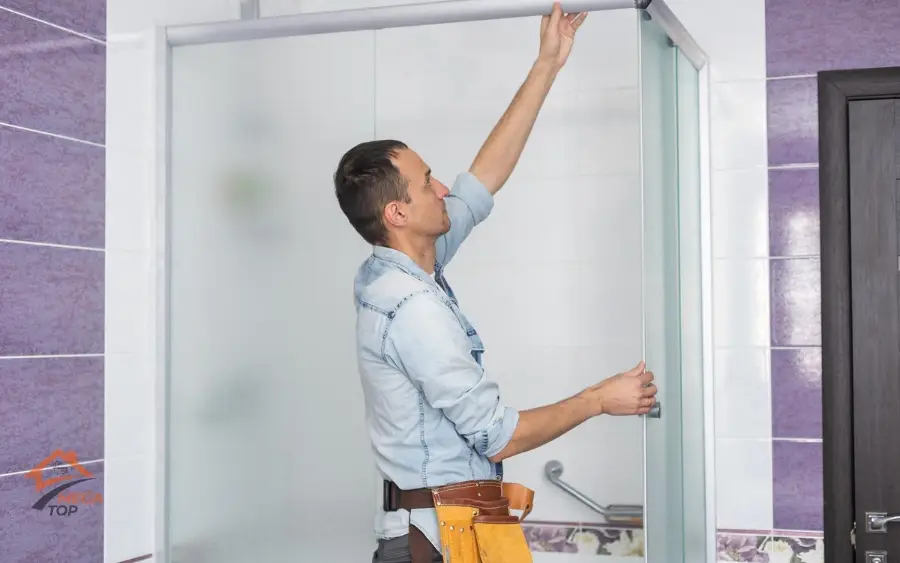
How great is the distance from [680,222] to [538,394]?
0.62m

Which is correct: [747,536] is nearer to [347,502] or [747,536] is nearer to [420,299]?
[347,502]

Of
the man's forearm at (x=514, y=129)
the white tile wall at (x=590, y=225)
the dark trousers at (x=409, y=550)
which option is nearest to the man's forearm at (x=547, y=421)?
the dark trousers at (x=409, y=550)

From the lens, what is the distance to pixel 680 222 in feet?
7.16

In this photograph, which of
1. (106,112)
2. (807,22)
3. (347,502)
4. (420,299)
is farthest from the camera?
(807,22)

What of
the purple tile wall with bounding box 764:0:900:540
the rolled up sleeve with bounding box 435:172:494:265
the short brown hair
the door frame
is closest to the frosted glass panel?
the rolled up sleeve with bounding box 435:172:494:265

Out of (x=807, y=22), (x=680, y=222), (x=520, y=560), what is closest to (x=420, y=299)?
(x=520, y=560)

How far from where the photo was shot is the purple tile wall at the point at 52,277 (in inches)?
73.9

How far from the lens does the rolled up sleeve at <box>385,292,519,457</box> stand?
1.63m

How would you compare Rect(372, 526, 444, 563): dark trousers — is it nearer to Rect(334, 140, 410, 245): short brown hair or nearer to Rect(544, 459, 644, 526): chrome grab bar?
Rect(334, 140, 410, 245): short brown hair

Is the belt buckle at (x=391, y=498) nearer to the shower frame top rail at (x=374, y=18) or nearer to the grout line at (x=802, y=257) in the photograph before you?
the shower frame top rail at (x=374, y=18)

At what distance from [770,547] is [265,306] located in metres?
1.31

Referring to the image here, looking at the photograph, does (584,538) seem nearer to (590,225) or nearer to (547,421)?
(590,225)

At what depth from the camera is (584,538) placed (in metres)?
2.53

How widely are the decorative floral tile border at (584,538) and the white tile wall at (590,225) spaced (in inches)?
1.6
